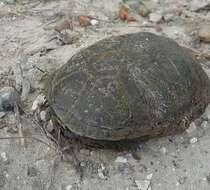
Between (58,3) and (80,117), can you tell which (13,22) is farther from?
(80,117)

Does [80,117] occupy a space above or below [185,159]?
above

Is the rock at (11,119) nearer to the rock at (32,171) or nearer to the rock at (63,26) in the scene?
the rock at (32,171)

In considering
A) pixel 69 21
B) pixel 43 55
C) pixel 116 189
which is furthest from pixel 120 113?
pixel 69 21

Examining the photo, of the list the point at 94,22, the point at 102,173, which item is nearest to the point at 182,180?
the point at 102,173

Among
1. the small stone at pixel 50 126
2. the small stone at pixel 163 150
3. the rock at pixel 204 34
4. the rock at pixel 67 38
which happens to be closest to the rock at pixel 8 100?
the small stone at pixel 50 126

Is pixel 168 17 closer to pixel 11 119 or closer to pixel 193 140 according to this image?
pixel 193 140
